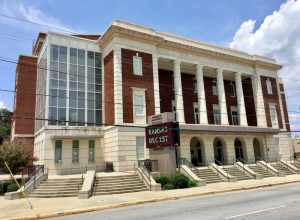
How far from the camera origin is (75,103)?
3019 cm

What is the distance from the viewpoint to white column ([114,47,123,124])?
92.2 feet

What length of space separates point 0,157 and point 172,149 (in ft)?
45.7

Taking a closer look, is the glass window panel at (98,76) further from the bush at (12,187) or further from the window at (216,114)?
the window at (216,114)

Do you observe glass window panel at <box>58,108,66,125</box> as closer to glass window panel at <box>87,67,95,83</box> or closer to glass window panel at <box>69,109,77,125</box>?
glass window panel at <box>69,109,77,125</box>

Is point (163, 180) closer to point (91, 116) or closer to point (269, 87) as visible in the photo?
point (91, 116)

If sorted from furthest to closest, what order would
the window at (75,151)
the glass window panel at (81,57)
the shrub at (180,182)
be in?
A: the glass window panel at (81,57) → the window at (75,151) → the shrub at (180,182)

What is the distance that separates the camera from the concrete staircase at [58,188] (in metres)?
18.9

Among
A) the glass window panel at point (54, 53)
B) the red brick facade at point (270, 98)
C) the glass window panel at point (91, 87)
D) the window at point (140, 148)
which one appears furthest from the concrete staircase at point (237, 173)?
the glass window panel at point (54, 53)

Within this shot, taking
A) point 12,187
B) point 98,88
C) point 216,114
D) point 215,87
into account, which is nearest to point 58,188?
point 12,187

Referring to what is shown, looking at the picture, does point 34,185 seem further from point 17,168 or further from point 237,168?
point 237,168

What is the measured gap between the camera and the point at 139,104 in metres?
29.9

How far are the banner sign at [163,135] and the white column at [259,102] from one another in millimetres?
20371

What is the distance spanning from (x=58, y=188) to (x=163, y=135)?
380 inches

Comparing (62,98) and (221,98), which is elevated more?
(221,98)
